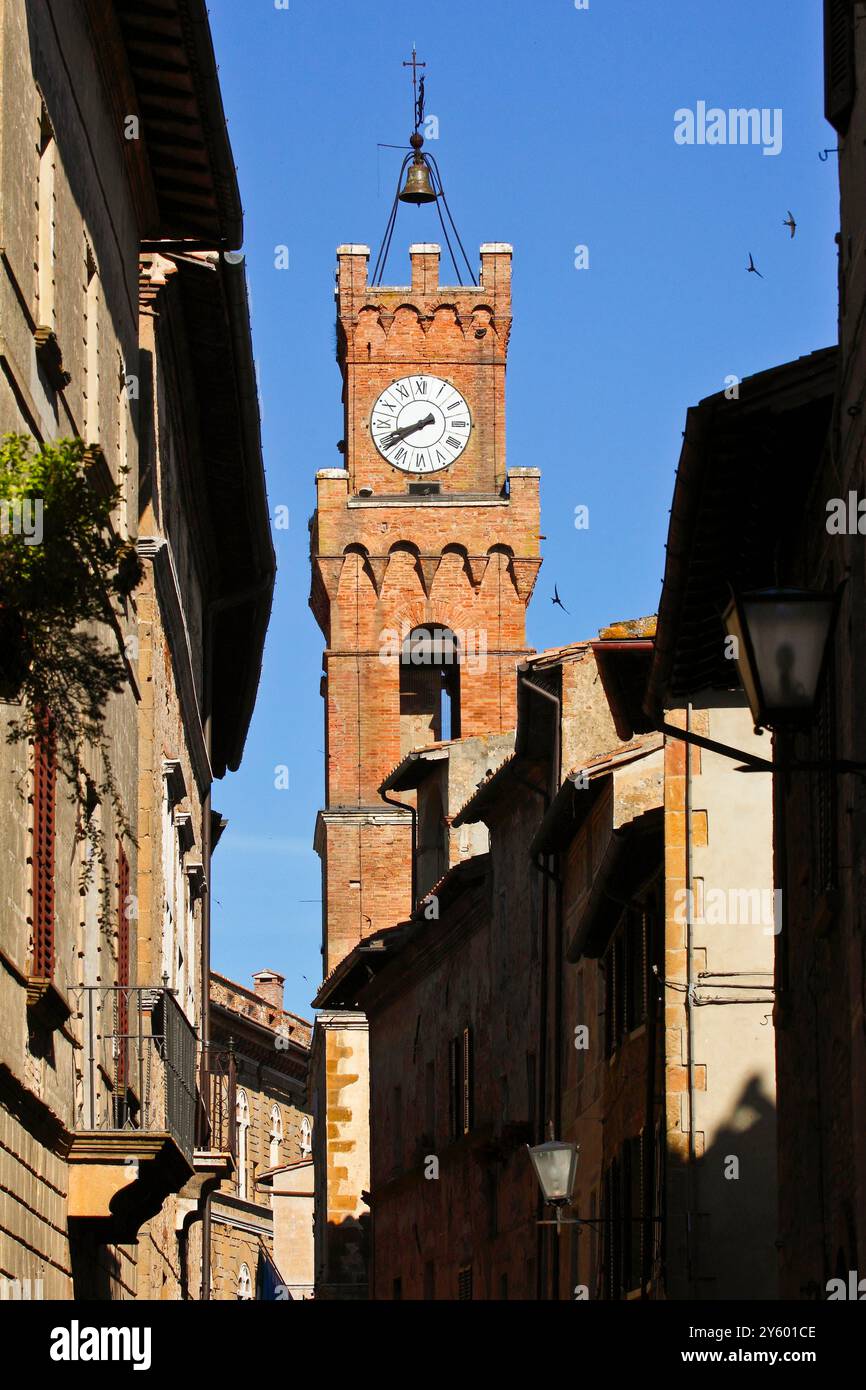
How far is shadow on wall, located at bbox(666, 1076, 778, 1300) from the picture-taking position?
63.3ft

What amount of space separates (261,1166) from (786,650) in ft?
175

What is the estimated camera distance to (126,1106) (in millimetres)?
17344

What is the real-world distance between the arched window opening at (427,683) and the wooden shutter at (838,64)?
46824mm

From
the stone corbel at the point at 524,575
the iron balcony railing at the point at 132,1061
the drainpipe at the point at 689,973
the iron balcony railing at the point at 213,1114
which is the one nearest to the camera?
the iron balcony railing at the point at 132,1061

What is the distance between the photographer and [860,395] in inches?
469

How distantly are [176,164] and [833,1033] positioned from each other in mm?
8668

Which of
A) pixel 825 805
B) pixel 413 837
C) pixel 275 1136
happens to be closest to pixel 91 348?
pixel 825 805

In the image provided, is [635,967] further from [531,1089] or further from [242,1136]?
[242,1136]

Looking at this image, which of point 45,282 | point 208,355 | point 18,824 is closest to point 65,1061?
point 18,824

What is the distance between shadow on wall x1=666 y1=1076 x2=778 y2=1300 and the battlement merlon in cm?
4544

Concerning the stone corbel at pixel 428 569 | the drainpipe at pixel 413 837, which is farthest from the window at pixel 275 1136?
the stone corbel at pixel 428 569

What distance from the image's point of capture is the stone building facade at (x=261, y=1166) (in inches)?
2206

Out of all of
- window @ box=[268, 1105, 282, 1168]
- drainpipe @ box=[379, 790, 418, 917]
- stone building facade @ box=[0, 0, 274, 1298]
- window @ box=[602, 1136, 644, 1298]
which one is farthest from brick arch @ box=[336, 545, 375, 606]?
window @ box=[602, 1136, 644, 1298]

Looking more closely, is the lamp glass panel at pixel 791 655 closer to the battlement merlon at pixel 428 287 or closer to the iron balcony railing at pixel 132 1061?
the iron balcony railing at pixel 132 1061
